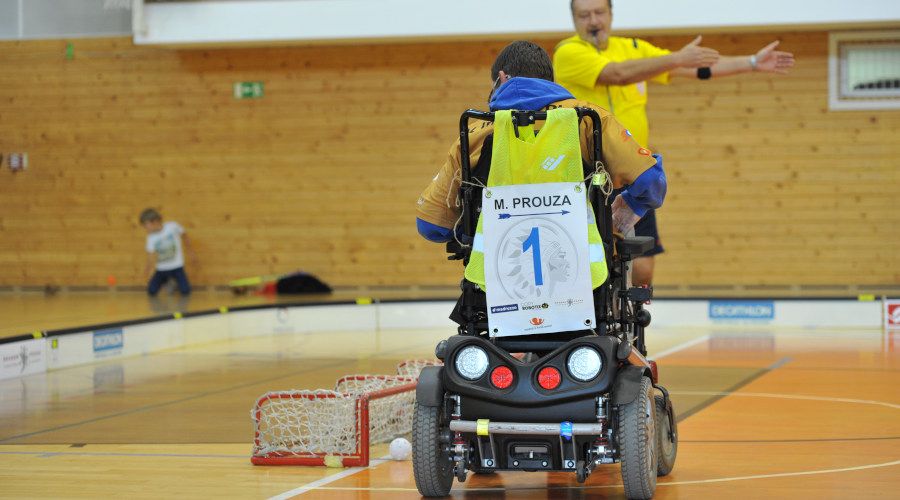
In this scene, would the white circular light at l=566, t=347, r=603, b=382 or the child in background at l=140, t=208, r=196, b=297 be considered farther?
the child in background at l=140, t=208, r=196, b=297

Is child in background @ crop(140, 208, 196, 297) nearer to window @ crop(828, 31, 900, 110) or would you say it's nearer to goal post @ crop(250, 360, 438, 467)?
window @ crop(828, 31, 900, 110)

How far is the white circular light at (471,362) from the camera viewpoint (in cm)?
343

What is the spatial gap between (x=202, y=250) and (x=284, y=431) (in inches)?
360

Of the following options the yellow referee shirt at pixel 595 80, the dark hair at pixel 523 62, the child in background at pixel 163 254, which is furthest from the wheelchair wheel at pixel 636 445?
the child in background at pixel 163 254

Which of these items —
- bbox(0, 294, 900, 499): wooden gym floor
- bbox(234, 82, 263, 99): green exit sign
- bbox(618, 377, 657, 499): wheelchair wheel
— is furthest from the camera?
bbox(234, 82, 263, 99): green exit sign

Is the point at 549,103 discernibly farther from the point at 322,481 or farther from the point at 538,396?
the point at 322,481

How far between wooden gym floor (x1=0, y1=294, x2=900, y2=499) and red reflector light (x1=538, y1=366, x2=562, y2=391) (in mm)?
496

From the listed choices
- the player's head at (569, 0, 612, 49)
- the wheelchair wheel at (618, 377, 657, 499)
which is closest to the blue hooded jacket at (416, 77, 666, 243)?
the wheelchair wheel at (618, 377, 657, 499)

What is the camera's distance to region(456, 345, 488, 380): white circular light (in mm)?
3430

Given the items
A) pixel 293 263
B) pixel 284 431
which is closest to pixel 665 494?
pixel 284 431

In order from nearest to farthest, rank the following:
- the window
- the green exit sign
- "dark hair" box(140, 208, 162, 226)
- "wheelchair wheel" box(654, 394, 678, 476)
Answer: "wheelchair wheel" box(654, 394, 678, 476) < the window < "dark hair" box(140, 208, 162, 226) < the green exit sign

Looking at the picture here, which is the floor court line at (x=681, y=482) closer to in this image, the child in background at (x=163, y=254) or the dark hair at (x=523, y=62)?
the dark hair at (x=523, y=62)

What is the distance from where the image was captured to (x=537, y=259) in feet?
11.4

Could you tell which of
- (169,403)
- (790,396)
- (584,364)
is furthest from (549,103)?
(169,403)
